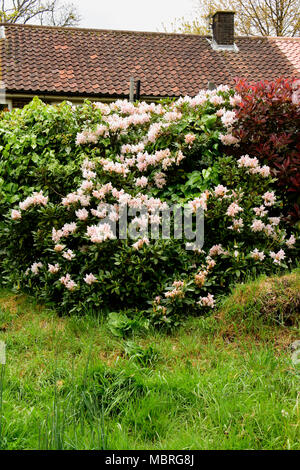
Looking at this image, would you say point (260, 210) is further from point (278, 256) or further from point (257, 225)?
point (278, 256)

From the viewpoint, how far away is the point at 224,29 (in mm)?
20422

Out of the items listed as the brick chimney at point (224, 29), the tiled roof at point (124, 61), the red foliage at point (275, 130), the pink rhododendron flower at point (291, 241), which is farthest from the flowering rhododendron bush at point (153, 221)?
the brick chimney at point (224, 29)

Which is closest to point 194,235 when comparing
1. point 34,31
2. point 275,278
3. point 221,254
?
point 221,254

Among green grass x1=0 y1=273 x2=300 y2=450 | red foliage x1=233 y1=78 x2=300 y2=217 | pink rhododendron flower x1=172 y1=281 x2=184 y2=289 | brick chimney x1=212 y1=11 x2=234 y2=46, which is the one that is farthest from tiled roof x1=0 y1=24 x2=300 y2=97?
green grass x1=0 y1=273 x2=300 y2=450

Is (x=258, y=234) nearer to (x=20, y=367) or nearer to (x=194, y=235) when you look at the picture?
(x=194, y=235)

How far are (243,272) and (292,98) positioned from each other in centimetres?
169

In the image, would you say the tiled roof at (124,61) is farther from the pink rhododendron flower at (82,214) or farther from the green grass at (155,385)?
the green grass at (155,385)

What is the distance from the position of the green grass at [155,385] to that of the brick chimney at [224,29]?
19.1 metres

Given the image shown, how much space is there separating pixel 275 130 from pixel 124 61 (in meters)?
15.7

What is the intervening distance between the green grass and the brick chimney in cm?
1911

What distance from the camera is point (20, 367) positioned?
3068 millimetres

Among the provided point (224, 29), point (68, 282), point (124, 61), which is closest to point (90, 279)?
point (68, 282)

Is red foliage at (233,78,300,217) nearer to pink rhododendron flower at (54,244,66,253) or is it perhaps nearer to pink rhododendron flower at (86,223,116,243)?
pink rhododendron flower at (86,223,116,243)

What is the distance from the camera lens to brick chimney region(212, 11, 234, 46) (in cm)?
2034
